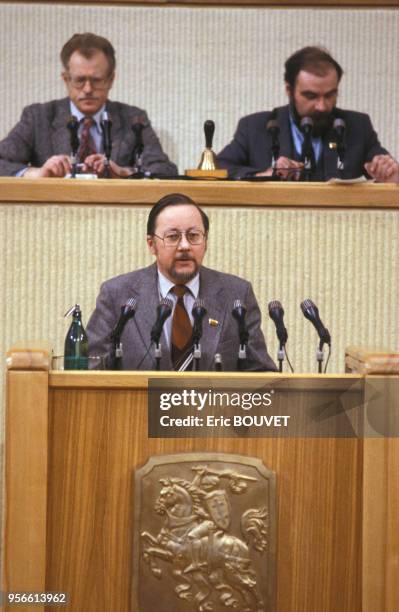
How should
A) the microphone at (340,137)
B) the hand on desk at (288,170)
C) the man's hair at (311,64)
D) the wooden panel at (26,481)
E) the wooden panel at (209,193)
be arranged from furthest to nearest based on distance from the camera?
1. the man's hair at (311,64)
2. the hand on desk at (288,170)
3. the microphone at (340,137)
4. the wooden panel at (209,193)
5. the wooden panel at (26,481)

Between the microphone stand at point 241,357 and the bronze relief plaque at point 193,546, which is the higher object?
the microphone stand at point 241,357

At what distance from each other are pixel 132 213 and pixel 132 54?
1.42 m

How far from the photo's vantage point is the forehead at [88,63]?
3863 mm

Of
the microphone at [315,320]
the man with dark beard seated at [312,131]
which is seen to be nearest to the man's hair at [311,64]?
the man with dark beard seated at [312,131]

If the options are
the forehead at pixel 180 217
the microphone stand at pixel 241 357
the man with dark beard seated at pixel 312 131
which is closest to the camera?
the microphone stand at pixel 241 357

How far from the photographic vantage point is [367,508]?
211 cm

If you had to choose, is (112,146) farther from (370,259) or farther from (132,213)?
(370,259)

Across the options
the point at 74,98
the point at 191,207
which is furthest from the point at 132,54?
the point at 191,207

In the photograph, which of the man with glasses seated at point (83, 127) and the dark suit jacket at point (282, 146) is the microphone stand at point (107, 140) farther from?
the dark suit jacket at point (282, 146)

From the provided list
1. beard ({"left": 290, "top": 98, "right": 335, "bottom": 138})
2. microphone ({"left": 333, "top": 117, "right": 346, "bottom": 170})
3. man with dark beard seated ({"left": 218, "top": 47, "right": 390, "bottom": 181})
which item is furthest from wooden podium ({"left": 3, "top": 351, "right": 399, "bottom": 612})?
beard ({"left": 290, "top": 98, "right": 335, "bottom": 138})

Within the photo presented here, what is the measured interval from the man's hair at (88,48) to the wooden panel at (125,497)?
2040mm

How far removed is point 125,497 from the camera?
2113 mm

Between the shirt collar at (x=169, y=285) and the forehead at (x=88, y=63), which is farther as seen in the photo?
the forehead at (x=88, y=63)

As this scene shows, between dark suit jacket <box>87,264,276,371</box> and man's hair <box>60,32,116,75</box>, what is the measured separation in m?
1.15
